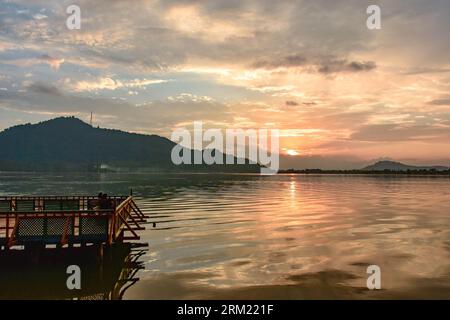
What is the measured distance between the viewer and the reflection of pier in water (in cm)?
1883

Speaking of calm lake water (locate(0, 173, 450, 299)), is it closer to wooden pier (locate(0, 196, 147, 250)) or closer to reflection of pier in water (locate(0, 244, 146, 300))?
reflection of pier in water (locate(0, 244, 146, 300))

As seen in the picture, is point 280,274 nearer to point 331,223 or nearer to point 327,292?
point 327,292

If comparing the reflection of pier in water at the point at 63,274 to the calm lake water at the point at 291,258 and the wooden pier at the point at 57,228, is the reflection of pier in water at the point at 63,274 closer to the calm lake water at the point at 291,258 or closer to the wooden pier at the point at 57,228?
the wooden pier at the point at 57,228

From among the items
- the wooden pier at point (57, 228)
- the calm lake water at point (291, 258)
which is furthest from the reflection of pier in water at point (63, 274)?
Answer: the calm lake water at point (291, 258)

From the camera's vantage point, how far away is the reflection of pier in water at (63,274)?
18828 mm

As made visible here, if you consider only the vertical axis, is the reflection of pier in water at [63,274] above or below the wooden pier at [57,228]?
below

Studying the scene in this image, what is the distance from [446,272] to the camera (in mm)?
22031

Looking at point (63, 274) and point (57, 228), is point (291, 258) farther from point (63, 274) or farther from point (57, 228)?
point (57, 228)

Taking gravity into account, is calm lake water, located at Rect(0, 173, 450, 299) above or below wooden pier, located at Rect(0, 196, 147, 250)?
below

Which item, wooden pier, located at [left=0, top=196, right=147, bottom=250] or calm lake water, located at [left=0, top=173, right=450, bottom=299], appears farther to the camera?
wooden pier, located at [left=0, top=196, right=147, bottom=250]

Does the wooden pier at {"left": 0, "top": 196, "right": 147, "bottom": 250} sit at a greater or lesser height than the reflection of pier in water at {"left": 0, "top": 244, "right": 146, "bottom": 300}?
greater

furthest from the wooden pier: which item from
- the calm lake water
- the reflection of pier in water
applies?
the calm lake water
